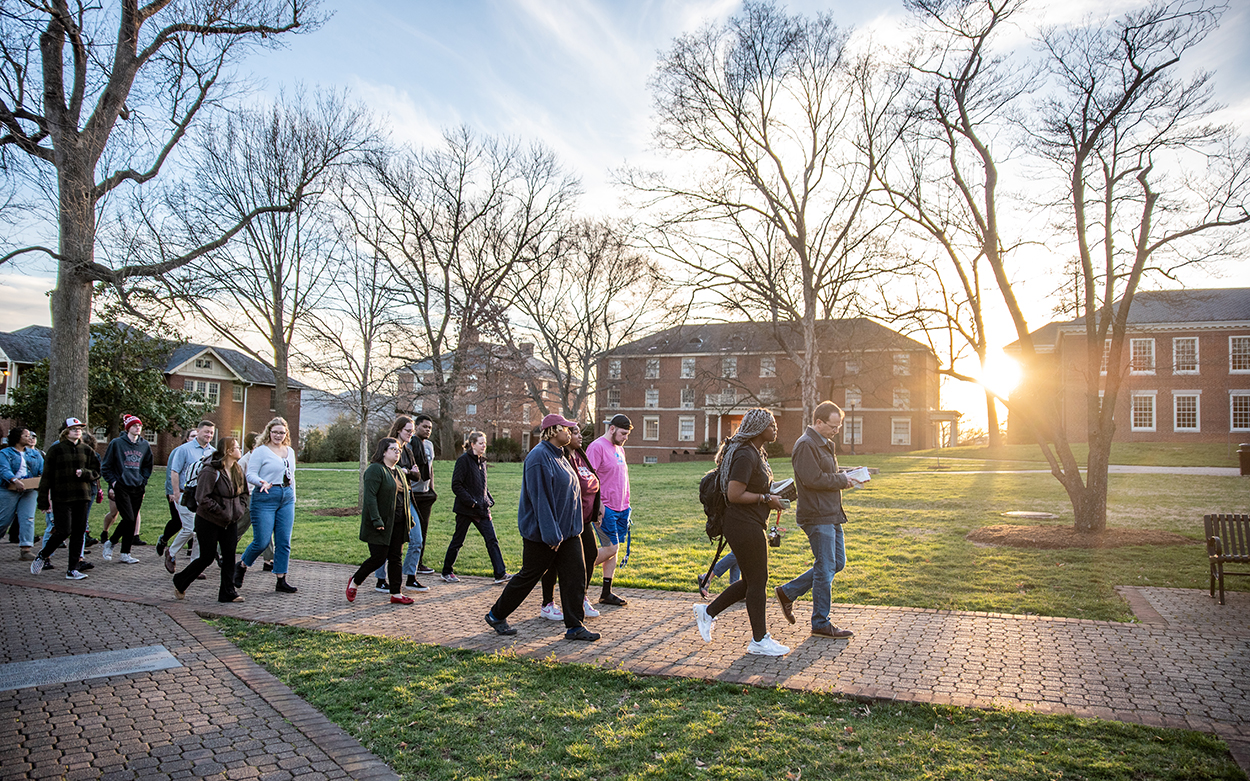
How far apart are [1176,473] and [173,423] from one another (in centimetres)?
4016

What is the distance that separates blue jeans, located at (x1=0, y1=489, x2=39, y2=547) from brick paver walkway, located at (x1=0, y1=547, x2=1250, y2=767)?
1.87 m

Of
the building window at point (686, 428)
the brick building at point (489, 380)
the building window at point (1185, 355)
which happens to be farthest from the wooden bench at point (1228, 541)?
the building window at point (686, 428)

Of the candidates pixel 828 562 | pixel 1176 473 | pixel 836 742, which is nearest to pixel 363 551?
pixel 828 562

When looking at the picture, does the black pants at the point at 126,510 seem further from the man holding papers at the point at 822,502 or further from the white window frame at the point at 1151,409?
the white window frame at the point at 1151,409

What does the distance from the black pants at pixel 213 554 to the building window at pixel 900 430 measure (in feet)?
159

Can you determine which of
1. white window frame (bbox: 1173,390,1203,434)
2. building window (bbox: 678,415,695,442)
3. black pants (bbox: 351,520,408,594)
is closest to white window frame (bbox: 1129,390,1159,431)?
white window frame (bbox: 1173,390,1203,434)

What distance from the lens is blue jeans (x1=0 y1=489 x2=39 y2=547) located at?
384 inches

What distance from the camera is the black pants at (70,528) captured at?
348 inches

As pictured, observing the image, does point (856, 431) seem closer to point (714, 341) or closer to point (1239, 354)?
point (714, 341)

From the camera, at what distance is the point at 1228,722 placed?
429 centimetres

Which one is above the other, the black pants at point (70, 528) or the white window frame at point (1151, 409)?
the white window frame at point (1151, 409)

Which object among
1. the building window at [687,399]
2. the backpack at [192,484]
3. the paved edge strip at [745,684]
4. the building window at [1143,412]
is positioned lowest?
the paved edge strip at [745,684]

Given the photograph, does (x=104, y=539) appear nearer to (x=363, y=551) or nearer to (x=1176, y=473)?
(x=363, y=551)

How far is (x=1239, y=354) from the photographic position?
3859 centimetres
